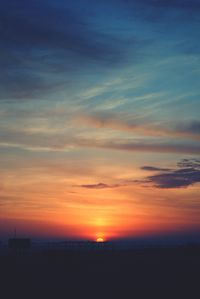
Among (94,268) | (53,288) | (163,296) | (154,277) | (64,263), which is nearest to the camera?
(163,296)

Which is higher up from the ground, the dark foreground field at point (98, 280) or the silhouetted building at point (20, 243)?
the silhouetted building at point (20, 243)

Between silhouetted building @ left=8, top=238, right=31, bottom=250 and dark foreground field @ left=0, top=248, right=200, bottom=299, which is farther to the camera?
silhouetted building @ left=8, top=238, right=31, bottom=250

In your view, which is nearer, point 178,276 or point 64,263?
point 178,276

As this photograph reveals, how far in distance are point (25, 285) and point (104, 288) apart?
6.57 metres

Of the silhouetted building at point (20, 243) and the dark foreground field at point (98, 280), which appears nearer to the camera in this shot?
the dark foreground field at point (98, 280)

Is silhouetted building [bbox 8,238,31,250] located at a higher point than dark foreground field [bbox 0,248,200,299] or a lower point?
higher

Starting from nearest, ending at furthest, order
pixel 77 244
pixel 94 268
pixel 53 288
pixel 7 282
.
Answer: pixel 53 288, pixel 7 282, pixel 94 268, pixel 77 244

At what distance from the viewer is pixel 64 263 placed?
6569 centimetres

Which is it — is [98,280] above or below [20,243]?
below

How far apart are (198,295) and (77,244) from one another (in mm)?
88745

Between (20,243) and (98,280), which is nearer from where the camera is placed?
(98,280)

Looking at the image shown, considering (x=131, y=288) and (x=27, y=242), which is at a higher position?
(x=27, y=242)

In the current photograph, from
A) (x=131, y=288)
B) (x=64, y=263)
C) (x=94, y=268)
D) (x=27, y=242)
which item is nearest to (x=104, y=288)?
(x=131, y=288)

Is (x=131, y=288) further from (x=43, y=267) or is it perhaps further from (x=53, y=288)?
(x=43, y=267)
